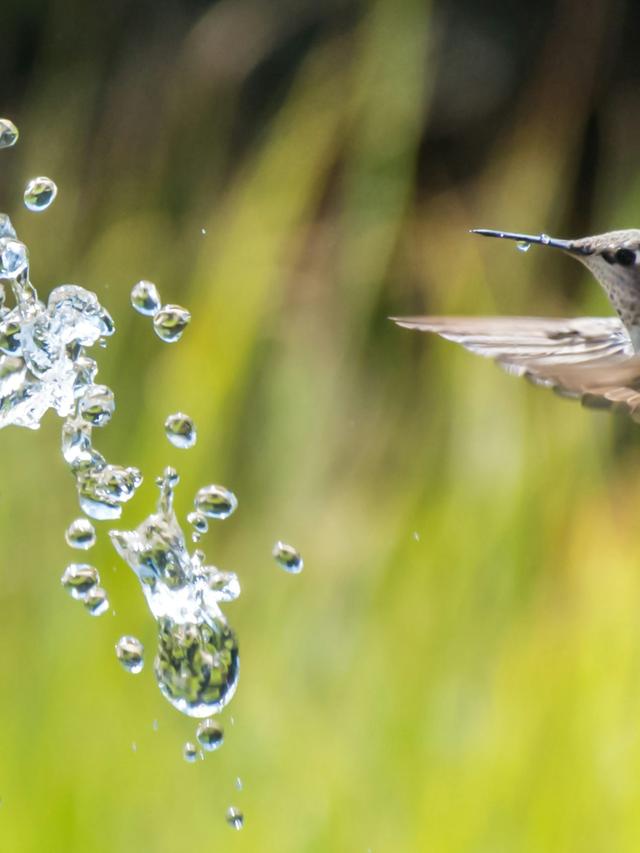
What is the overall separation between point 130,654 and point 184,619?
134 mm

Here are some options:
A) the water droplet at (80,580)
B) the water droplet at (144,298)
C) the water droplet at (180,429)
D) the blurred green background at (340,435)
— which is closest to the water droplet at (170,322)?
the water droplet at (144,298)

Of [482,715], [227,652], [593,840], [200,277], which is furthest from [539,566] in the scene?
[200,277]

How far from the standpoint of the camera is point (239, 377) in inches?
72.4

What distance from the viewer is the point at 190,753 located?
1387 millimetres

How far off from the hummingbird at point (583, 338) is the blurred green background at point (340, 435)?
18.5 inches

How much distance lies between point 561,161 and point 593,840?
4.89ft

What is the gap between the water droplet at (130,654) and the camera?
4.53 feet

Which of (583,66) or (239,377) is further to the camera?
(583,66)

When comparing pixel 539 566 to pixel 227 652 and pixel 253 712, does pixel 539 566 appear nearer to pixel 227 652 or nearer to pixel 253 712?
pixel 253 712

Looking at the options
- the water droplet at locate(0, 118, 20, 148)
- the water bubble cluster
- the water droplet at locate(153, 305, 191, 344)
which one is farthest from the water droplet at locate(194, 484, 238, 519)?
the water droplet at locate(0, 118, 20, 148)

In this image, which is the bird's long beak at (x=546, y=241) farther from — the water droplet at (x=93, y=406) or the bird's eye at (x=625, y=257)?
the water droplet at (x=93, y=406)

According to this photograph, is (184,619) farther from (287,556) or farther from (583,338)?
(583,338)

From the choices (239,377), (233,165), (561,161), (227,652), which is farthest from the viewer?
(233,165)

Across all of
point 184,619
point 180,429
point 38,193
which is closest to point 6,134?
point 38,193
